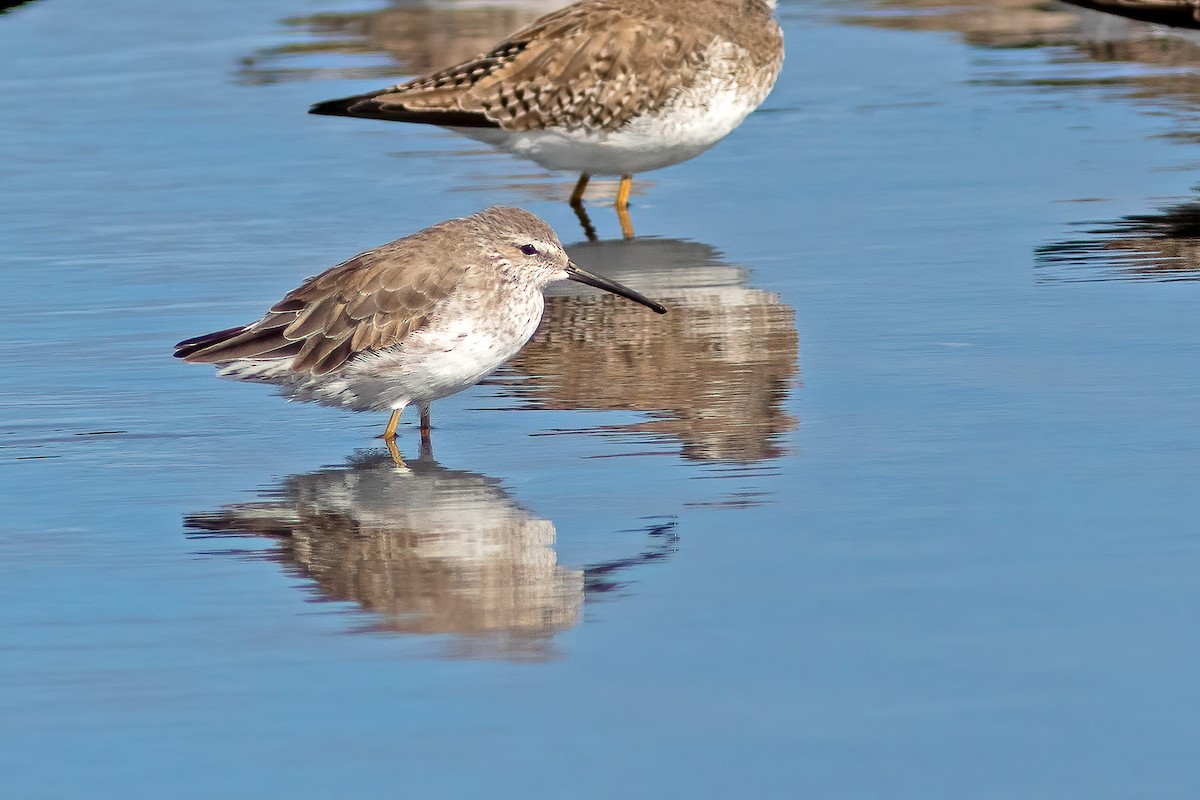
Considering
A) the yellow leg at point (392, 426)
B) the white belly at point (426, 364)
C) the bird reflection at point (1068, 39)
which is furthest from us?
the bird reflection at point (1068, 39)

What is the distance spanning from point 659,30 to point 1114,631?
745 centimetres

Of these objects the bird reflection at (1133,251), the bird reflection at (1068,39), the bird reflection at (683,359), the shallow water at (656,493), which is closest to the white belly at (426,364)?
the shallow water at (656,493)

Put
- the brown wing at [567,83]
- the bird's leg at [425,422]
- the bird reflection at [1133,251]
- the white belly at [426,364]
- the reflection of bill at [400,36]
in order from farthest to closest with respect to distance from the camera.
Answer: the reflection of bill at [400,36] → the brown wing at [567,83] → the bird reflection at [1133,251] → the bird's leg at [425,422] → the white belly at [426,364]

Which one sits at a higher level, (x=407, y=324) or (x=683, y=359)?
(x=407, y=324)

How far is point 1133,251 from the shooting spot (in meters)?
11.0

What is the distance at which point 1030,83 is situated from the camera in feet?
54.1

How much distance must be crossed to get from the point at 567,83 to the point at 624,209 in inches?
34.1

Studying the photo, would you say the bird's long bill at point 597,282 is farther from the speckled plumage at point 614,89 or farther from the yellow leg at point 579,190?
the yellow leg at point 579,190

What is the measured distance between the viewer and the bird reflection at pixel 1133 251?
10.6m

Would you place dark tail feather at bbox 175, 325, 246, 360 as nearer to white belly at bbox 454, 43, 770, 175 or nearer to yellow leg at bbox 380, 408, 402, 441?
yellow leg at bbox 380, 408, 402, 441

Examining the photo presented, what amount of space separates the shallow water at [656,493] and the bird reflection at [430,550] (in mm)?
21

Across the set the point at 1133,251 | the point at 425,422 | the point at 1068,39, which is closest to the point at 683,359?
the point at 425,422

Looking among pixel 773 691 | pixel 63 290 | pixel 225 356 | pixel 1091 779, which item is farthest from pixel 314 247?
pixel 1091 779

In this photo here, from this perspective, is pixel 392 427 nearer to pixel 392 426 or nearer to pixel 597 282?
pixel 392 426
